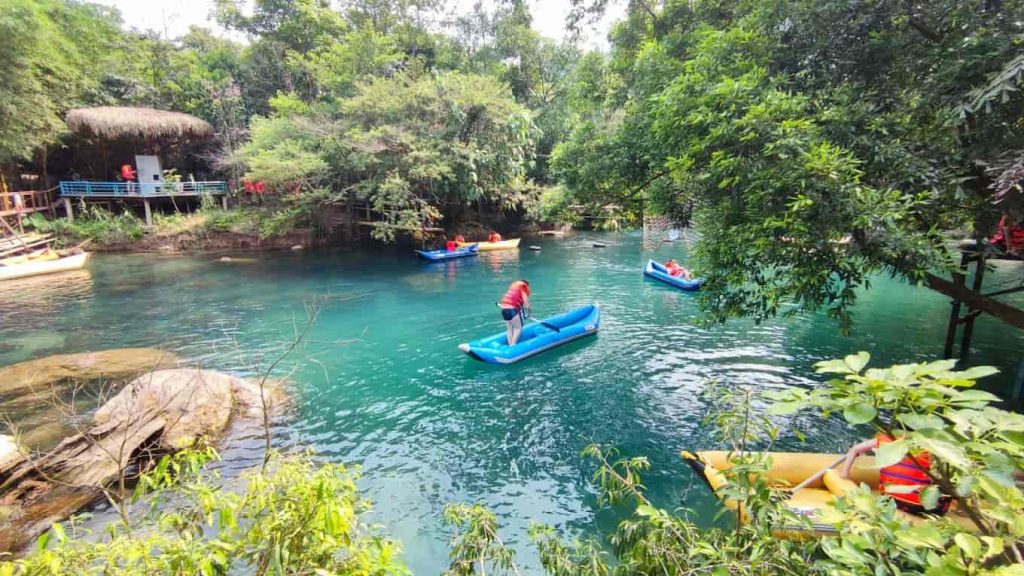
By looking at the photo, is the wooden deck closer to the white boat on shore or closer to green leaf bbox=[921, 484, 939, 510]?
the white boat on shore

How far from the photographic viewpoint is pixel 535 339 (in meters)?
9.94

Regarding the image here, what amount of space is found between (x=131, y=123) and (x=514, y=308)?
22.9 m

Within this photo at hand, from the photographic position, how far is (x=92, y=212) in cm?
2294

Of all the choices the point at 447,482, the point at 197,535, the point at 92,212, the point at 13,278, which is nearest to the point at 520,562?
the point at 447,482

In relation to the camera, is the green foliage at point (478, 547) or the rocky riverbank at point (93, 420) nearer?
the green foliage at point (478, 547)

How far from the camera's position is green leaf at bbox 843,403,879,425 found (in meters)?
1.52

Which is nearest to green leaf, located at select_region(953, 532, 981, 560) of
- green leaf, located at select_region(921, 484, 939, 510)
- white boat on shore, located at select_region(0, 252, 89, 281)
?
green leaf, located at select_region(921, 484, 939, 510)

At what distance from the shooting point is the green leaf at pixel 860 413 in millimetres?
1518

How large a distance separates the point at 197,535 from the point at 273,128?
75.4 ft

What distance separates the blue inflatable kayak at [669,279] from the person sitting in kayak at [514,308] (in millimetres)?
6669

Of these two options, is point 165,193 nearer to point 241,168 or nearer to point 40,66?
point 241,168

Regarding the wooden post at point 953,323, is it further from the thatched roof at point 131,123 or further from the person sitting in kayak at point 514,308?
the thatched roof at point 131,123

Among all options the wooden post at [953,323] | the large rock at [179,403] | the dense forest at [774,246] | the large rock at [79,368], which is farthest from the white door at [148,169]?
the wooden post at [953,323]

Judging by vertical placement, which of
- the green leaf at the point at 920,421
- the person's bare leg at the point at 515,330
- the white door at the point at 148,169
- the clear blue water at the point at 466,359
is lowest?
the clear blue water at the point at 466,359
